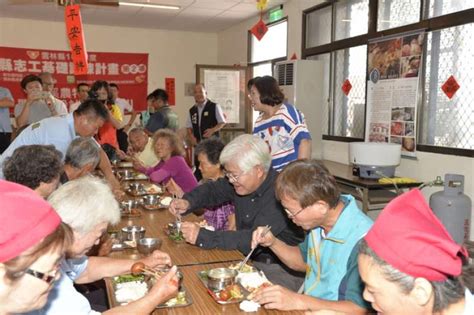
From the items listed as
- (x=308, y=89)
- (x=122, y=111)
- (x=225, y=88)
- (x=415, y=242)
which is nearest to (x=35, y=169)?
(x=415, y=242)

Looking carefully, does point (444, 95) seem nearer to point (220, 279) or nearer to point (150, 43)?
point (220, 279)

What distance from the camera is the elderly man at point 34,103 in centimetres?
506

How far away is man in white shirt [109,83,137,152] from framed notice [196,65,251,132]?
1.45 m

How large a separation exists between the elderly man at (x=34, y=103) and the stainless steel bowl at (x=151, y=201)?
2633 mm

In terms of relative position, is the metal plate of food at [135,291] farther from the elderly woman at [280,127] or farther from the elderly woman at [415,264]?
the elderly woman at [280,127]

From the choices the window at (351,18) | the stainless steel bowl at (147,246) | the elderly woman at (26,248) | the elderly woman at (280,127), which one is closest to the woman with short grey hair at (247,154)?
the stainless steel bowl at (147,246)

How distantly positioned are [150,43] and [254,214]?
6950 millimetres

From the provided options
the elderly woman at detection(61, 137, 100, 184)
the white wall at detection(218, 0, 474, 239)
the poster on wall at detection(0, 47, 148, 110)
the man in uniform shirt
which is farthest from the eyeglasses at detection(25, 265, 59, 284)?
the poster on wall at detection(0, 47, 148, 110)

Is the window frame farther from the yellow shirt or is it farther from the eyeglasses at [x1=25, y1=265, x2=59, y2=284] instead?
the eyeglasses at [x1=25, y1=265, x2=59, y2=284]

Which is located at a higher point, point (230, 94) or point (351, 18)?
point (351, 18)

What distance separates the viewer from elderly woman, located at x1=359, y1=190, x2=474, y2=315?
1004 mm

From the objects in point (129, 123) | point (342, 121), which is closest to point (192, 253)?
point (342, 121)

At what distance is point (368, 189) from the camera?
3910 millimetres

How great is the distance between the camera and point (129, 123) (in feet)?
26.6
